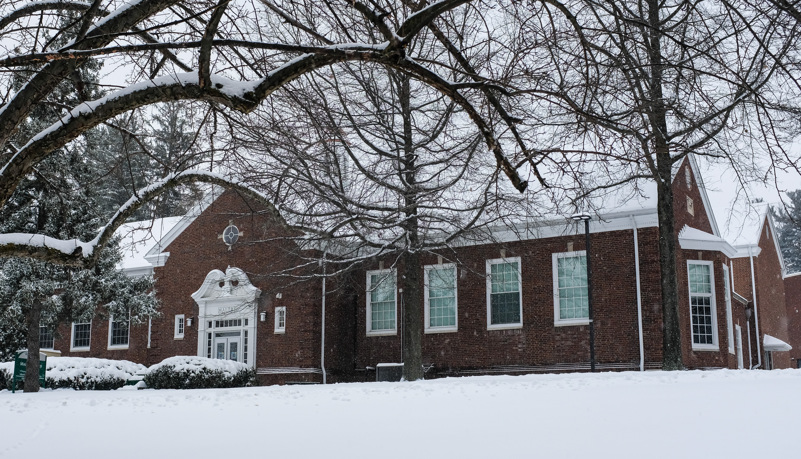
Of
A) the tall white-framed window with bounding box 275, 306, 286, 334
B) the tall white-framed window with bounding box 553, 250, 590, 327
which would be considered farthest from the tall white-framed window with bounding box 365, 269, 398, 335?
the tall white-framed window with bounding box 553, 250, 590, 327

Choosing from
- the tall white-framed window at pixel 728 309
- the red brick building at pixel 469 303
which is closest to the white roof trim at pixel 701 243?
the red brick building at pixel 469 303

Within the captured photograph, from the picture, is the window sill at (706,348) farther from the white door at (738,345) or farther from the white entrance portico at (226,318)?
the white entrance portico at (226,318)

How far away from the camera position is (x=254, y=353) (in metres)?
27.5

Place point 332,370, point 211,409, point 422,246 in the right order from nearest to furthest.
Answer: point 211,409, point 422,246, point 332,370

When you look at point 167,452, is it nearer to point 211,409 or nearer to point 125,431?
point 125,431

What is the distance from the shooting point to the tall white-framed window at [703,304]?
2298 centimetres

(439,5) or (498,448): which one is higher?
(439,5)

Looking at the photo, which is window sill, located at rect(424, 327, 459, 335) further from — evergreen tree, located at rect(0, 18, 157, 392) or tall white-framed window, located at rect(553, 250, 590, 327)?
evergreen tree, located at rect(0, 18, 157, 392)

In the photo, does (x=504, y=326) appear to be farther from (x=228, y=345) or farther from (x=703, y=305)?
(x=228, y=345)

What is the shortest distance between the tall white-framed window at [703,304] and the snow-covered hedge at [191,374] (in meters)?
14.9

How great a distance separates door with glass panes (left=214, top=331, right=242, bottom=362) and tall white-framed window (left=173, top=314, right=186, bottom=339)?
1.72 meters

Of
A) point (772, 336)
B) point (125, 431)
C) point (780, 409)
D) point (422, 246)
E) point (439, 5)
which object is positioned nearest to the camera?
point (439, 5)

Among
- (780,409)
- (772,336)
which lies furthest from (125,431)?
(772,336)

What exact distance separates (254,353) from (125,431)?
17888 mm
